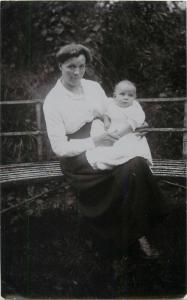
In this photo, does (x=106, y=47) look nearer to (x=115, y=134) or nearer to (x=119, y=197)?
(x=115, y=134)

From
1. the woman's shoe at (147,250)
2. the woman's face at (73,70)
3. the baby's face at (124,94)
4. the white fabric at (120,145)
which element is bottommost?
the woman's shoe at (147,250)

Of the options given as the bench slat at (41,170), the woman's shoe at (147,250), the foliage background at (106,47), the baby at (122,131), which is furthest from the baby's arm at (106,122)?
the woman's shoe at (147,250)

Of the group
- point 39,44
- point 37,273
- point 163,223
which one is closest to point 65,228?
point 37,273

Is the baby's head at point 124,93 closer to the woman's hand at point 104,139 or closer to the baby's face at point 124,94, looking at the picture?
the baby's face at point 124,94

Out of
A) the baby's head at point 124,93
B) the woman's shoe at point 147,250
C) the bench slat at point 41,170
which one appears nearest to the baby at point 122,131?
the baby's head at point 124,93

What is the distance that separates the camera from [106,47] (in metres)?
1.94

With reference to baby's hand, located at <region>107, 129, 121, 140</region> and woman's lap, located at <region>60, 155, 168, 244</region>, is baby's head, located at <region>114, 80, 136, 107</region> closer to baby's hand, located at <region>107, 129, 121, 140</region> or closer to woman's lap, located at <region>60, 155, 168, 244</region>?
baby's hand, located at <region>107, 129, 121, 140</region>

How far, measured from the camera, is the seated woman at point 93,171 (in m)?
1.89

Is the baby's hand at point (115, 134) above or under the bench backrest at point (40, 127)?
under

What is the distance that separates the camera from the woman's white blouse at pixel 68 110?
6.29ft

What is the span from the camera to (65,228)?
1.96 metres

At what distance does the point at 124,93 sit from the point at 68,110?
0.80 feet

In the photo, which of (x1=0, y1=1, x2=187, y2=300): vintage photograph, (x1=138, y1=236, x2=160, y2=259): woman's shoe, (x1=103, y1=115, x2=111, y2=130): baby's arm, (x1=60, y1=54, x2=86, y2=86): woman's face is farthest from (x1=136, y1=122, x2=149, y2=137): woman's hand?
(x1=138, y1=236, x2=160, y2=259): woman's shoe

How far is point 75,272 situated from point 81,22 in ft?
3.41
